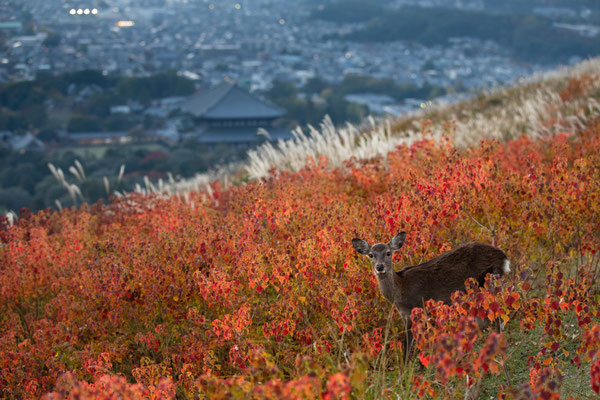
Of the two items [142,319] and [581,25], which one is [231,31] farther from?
[142,319]

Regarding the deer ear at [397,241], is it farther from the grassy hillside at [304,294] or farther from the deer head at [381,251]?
the grassy hillside at [304,294]

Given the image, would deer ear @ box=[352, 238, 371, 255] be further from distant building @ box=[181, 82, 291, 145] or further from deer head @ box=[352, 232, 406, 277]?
distant building @ box=[181, 82, 291, 145]

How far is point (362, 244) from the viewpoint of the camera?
3.59 meters

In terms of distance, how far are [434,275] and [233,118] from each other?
44130mm

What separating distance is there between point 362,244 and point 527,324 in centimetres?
101

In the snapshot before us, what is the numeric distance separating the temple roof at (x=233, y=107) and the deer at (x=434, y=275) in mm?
43910

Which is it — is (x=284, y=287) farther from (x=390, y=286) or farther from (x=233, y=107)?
(x=233, y=107)

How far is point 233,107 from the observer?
47781mm

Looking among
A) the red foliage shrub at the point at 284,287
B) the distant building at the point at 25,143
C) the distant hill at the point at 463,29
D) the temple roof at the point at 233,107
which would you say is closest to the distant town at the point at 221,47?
the distant hill at the point at 463,29

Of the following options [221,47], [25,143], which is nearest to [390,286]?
[25,143]

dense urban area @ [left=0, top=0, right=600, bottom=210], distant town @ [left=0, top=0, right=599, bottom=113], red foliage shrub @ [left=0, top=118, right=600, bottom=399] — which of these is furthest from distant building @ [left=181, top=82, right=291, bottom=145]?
red foliage shrub @ [left=0, top=118, right=600, bottom=399]

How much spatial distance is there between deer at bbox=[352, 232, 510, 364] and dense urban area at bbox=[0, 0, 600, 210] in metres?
16.6

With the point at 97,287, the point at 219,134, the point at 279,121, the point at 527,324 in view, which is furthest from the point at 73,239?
the point at 279,121

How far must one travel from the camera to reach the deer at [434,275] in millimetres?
3629
